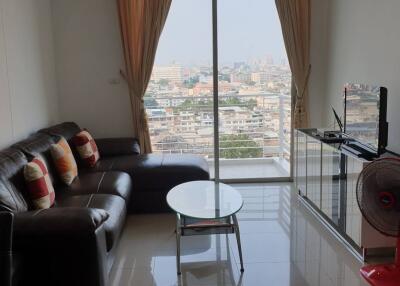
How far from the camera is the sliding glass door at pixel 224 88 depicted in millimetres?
4934

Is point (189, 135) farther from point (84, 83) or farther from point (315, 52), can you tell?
point (315, 52)

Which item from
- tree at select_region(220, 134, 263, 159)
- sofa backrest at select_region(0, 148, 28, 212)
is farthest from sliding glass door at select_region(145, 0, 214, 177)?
sofa backrest at select_region(0, 148, 28, 212)

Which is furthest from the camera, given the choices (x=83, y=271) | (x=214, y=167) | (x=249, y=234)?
(x=214, y=167)

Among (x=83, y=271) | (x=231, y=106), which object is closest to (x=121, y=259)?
(x=83, y=271)

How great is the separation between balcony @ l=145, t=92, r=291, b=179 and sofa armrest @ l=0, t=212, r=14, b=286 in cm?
368

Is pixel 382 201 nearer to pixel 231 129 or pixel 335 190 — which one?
pixel 335 190

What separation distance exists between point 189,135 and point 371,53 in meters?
2.38

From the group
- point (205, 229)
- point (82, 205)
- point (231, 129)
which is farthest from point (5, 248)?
point (231, 129)

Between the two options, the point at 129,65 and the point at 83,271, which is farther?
the point at 129,65

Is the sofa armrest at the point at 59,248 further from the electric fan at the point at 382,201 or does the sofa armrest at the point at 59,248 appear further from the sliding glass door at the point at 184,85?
the sliding glass door at the point at 184,85

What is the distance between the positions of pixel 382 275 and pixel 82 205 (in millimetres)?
2041

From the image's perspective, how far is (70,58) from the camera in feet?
16.3

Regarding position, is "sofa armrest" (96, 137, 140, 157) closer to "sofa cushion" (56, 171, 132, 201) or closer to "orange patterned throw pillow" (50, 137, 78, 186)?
"sofa cushion" (56, 171, 132, 201)

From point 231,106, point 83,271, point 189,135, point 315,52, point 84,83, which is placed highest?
point 315,52
